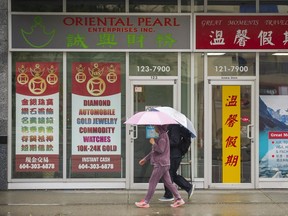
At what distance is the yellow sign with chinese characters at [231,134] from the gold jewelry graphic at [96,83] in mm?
2342

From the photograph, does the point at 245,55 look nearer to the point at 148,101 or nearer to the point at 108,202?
the point at 148,101

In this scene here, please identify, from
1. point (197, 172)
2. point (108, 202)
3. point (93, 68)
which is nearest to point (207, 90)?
point (197, 172)

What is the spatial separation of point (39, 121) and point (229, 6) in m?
4.25

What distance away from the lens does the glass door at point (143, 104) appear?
10.2m

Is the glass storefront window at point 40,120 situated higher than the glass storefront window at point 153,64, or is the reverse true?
the glass storefront window at point 153,64

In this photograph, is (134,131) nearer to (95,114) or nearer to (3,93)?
(95,114)

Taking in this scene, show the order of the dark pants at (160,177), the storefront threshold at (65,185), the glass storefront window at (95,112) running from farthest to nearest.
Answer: the glass storefront window at (95,112)
the storefront threshold at (65,185)
the dark pants at (160,177)

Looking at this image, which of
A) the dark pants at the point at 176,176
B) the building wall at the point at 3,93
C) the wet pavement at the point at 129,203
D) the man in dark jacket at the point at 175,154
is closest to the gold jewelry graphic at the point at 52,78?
the building wall at the point at 3,93

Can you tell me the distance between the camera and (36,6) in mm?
10078

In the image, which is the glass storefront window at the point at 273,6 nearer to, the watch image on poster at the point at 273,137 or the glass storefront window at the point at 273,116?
the glass storefront window at the point at 273,116

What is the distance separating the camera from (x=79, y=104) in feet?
33.3

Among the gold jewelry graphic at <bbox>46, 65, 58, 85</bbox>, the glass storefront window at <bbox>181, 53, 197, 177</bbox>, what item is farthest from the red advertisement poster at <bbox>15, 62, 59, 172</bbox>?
the glass storefront window at <bbox>181, 53, 197, 177</bbox>

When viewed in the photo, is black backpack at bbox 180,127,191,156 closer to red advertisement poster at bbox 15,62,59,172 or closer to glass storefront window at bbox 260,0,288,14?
red advertisement poster at bbox 15,62,59,172

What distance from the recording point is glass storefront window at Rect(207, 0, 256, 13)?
1018 cm
